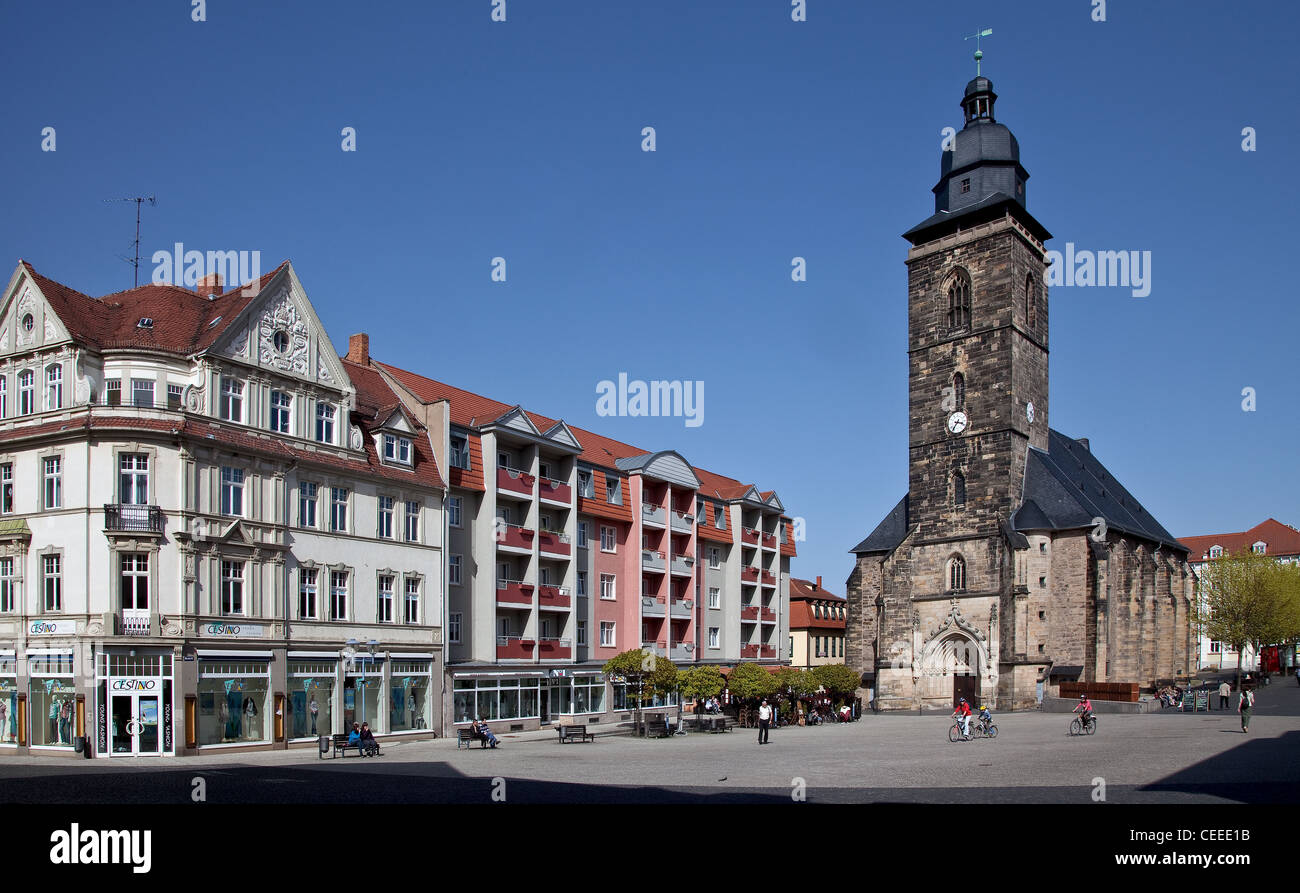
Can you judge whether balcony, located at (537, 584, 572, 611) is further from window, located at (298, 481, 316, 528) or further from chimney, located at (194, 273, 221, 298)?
chimney, located at (194, 273, 221, 298)

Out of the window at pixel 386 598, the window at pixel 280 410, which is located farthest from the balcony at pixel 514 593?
the window at pixel 280 410

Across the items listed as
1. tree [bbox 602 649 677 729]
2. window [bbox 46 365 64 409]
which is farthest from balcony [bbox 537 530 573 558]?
window [bbox 46 365 64 409]

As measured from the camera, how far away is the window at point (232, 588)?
35.4 m

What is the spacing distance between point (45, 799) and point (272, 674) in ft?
57.2

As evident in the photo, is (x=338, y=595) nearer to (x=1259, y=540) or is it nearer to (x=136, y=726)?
(x=136, y=726)

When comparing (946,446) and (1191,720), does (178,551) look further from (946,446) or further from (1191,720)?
(946,446)

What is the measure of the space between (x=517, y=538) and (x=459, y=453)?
185 inches

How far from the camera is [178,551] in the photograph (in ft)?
112

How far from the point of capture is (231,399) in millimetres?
36781

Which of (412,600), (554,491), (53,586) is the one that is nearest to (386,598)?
(412,600)

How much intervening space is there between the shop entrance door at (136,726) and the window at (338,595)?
747cm

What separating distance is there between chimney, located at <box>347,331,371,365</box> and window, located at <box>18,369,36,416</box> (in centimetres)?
1443

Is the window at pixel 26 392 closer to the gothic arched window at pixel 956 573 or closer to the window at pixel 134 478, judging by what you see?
the window at pixel 134 478

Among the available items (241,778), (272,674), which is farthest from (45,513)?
(241,778)
